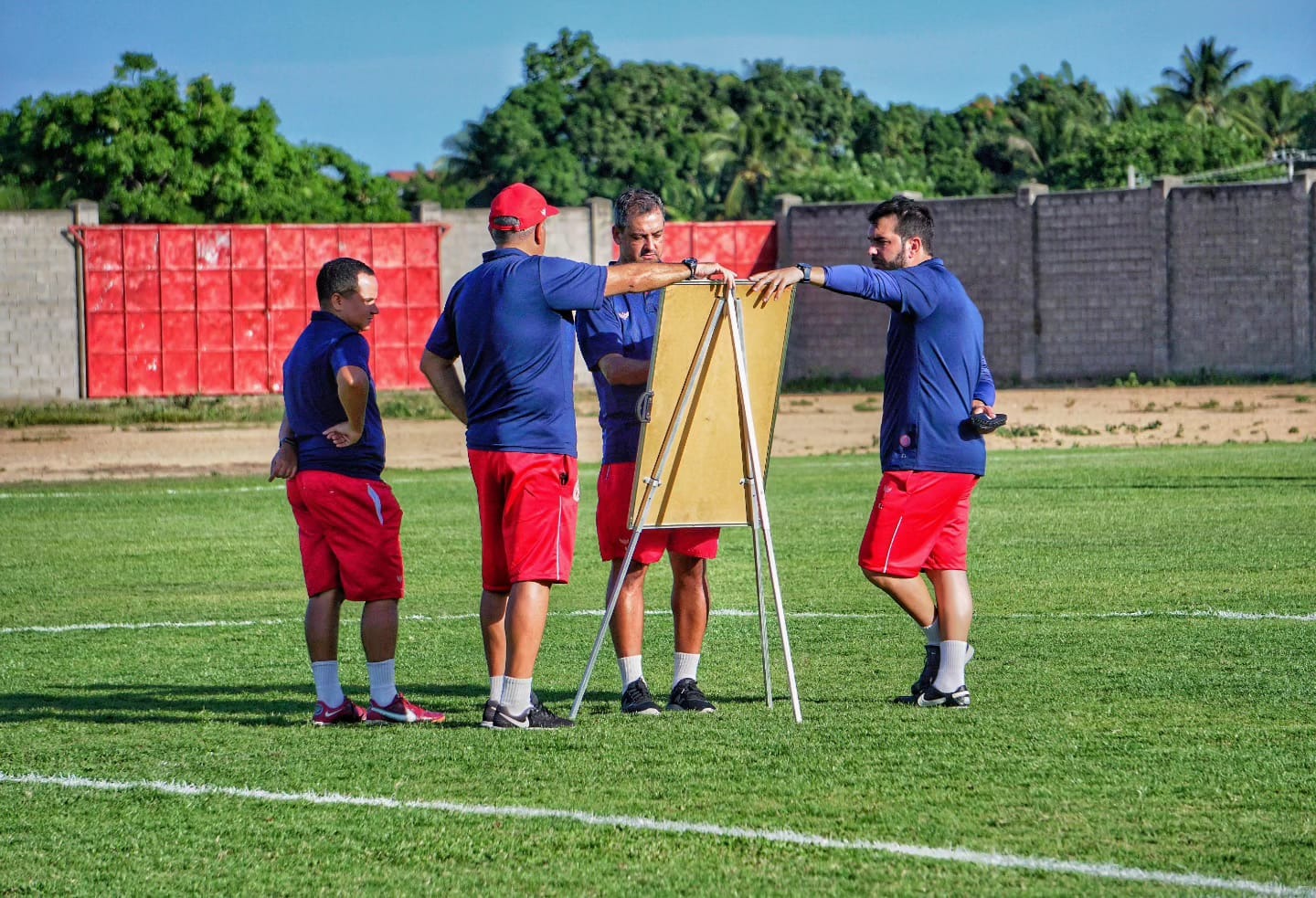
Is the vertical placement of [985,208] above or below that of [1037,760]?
above

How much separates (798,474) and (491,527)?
14591 millimetres

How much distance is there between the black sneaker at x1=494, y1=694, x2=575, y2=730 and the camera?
7133 millimetres

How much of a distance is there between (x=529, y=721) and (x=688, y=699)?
31.4 inches

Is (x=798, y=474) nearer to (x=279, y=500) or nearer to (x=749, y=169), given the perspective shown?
(x=279, y=500)

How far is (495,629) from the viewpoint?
729 cm

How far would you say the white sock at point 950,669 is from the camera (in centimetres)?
743

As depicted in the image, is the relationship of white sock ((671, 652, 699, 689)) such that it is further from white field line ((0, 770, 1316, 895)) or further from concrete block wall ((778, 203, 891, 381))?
concrete block wall ((778, 203, 891, 381))

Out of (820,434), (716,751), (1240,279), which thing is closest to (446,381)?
(716,751)

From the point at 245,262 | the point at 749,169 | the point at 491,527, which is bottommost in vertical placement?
the point at 491,527

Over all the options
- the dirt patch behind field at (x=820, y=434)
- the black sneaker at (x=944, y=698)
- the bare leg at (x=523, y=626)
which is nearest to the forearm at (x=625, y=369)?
the bare leg at (x=523, y=626)

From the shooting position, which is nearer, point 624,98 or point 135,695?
point 135,695

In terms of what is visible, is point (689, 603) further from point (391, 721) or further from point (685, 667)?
point (391, 721)

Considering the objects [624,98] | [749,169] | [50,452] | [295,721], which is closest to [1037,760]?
[295,721]

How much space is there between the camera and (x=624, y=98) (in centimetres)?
8275
